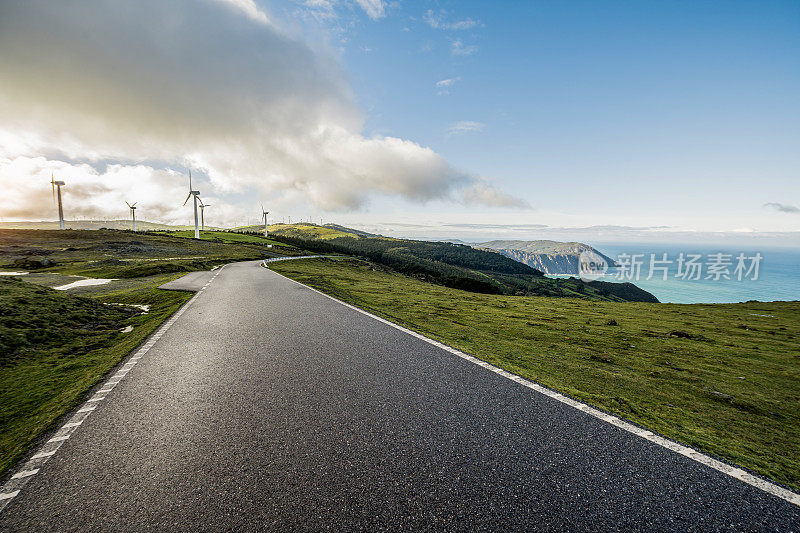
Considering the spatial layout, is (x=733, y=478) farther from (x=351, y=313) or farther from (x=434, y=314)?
(x=434, y=314)

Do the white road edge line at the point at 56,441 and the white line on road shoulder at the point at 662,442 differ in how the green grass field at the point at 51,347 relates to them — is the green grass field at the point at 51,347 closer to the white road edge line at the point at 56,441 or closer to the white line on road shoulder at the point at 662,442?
the white road edge line at the point at 56,441

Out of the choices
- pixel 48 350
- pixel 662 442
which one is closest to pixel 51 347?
pixel 48 350

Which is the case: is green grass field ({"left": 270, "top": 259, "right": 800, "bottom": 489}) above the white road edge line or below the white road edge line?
below

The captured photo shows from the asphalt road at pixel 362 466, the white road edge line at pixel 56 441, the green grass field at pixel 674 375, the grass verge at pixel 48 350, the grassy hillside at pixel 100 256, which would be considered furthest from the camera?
the grassy hillside at pixel 100 256

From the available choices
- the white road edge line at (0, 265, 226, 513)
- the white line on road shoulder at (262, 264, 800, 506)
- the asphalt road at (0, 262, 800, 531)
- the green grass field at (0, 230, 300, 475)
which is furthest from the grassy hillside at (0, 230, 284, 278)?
the white line on road shoulder at (262, 264, 800, 506)

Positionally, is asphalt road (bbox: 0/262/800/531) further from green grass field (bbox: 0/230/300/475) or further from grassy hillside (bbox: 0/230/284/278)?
grassy hillside (bbox: 0/230/284/278)

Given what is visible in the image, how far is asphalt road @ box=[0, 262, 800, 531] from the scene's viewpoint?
262 centimetres

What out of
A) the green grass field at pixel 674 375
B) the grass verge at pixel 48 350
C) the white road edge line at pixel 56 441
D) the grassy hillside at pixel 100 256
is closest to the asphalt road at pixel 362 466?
the white road edge line at pixel 56 441

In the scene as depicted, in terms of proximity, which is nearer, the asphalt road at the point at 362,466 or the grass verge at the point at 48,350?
the asphalt road at the point at 362,466

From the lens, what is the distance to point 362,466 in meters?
3.25

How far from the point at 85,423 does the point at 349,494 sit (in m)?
4.15

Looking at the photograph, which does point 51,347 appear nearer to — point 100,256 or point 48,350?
point 48,350

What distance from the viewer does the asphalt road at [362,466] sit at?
2.62m

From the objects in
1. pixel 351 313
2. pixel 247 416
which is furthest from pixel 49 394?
pixel 351 313
